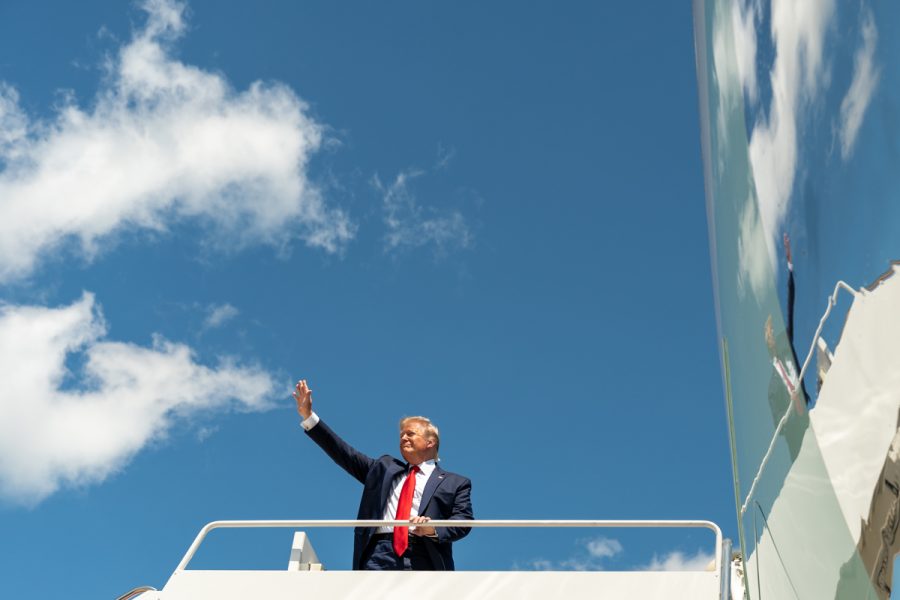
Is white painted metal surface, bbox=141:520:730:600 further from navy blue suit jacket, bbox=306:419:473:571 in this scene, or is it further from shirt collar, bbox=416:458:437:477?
shirt collar, bbox=416:458:437:477

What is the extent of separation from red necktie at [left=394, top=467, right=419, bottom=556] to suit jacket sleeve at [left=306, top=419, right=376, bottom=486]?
1.07 ft

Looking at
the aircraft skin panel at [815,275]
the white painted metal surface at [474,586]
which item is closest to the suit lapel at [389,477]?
the white painted metal surface at [474,586]

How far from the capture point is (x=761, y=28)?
0.99 m

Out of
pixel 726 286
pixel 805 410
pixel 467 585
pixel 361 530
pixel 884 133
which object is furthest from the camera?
pixel 361 530

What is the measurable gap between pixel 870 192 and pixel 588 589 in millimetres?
4320

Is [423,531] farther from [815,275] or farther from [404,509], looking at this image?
[815,275]

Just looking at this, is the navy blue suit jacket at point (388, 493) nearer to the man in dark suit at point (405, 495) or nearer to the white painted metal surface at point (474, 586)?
the man in dark suit at point (405, 495)

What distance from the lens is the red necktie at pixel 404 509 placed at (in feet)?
16.5

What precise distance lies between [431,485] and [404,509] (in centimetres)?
19

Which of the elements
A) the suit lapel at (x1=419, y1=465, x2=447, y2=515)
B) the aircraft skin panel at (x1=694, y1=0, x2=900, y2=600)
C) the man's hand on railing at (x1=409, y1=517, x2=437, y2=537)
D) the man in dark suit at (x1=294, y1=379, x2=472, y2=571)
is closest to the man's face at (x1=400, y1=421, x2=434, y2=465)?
the man in dark suit at (x1=294, y1=379, x2=472, y2=571)

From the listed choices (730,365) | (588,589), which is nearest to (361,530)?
(588,589)

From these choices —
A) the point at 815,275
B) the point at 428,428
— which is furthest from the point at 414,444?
the point at 815,275

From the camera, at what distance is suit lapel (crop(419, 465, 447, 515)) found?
5172mm

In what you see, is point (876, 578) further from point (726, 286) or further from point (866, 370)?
point (726, 286)
